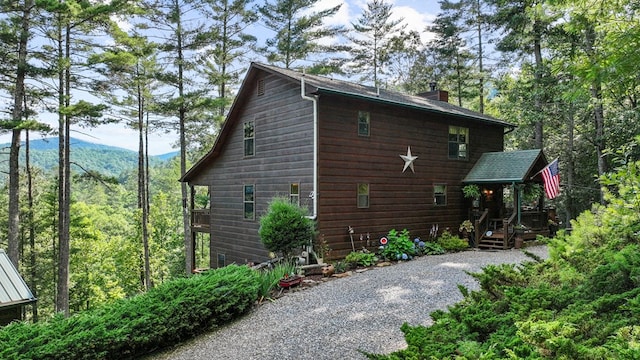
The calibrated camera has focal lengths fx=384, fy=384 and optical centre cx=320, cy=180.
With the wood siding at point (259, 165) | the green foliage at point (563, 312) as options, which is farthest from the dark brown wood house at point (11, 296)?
the green foliage at point (563, 312)

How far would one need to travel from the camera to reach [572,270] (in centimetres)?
345

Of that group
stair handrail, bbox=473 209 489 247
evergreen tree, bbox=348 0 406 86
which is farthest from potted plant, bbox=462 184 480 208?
evergreen tree, bbox=348 0 406 86

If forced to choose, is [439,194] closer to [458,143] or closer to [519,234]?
[458,143]

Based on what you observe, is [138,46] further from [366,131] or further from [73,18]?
[366,131]

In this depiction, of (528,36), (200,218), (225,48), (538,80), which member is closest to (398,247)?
(200,218)

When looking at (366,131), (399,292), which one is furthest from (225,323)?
(366,131)

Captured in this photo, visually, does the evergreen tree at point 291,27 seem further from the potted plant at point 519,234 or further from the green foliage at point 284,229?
the green foliage at point 284,229

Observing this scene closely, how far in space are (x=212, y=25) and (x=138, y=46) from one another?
14.2ft

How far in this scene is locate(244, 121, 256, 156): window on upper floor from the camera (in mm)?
13634

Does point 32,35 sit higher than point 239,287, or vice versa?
point 32,35

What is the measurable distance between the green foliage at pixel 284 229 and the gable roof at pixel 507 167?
24.9ft

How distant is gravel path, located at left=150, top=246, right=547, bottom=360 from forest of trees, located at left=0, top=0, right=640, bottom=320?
14.3 feet

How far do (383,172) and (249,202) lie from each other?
16.1 ft

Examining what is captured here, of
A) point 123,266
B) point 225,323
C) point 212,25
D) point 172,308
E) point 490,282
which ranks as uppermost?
point 212,25
